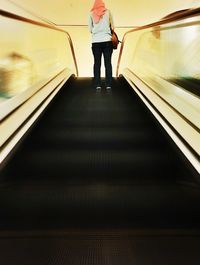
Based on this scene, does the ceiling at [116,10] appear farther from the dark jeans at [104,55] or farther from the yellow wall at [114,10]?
the dark jeans at [104,55]

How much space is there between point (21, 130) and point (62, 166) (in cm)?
63

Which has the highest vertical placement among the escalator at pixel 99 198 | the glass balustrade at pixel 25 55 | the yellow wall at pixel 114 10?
the yellow wall at pixel 114 10

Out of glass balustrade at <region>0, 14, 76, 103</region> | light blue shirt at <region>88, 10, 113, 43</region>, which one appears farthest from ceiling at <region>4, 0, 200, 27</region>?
light blue shirt at <region>88, 10, 113, 43</region>

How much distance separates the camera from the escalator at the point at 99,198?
151 cm

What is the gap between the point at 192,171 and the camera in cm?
220

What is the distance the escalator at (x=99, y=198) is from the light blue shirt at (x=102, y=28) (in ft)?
7.01

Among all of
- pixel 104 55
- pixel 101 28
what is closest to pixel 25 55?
pixel 104 55

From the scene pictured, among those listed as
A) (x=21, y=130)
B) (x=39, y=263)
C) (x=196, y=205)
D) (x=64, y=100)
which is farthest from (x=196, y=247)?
(x=64, y=100)

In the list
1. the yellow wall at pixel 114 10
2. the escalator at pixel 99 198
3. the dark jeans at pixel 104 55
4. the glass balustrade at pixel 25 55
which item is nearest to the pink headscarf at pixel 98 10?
the dark jeans at pixel 104 55

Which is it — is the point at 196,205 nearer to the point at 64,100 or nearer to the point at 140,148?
the point at 140,148

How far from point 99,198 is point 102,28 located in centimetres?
368

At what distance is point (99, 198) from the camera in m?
2.01

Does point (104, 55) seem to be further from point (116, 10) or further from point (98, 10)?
point (116, 10)

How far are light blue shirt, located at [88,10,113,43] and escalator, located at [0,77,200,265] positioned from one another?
7.01ft
